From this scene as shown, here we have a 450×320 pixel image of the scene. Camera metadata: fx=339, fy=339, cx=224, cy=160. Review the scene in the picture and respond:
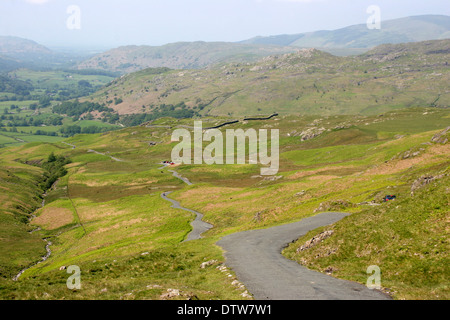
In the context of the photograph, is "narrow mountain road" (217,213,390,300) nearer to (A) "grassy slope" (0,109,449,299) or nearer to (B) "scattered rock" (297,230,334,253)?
(A) "grassy slope" (0,109,449,299)

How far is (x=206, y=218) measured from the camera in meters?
92.4

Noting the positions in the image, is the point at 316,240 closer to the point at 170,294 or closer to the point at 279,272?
the point at 279,272

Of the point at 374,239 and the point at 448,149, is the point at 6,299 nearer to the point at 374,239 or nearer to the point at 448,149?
the point at 374,239

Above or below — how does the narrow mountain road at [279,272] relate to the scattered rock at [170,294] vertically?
below

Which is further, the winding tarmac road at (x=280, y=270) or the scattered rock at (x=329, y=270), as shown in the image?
the scattered rock at (x=329, y=270)

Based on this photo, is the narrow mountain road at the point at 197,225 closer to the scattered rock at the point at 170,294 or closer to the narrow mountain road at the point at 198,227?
the narrow mountain road at the point at 198,227

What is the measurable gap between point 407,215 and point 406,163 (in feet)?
208

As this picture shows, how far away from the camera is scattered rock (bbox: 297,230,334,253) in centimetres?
4022

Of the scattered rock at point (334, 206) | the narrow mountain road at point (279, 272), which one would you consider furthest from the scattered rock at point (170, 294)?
the scattered rock at point (334, 206)

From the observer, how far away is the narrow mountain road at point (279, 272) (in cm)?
2544

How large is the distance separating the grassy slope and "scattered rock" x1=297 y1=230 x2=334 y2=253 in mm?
1162

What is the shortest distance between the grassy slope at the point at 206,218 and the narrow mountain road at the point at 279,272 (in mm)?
1805

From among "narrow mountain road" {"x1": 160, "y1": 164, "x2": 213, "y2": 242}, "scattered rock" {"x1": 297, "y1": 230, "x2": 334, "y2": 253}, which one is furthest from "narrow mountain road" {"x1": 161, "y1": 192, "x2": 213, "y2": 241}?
"scattered rock" {"x1": 297, "y1": 230, "x2": 334, "y2": 253}
